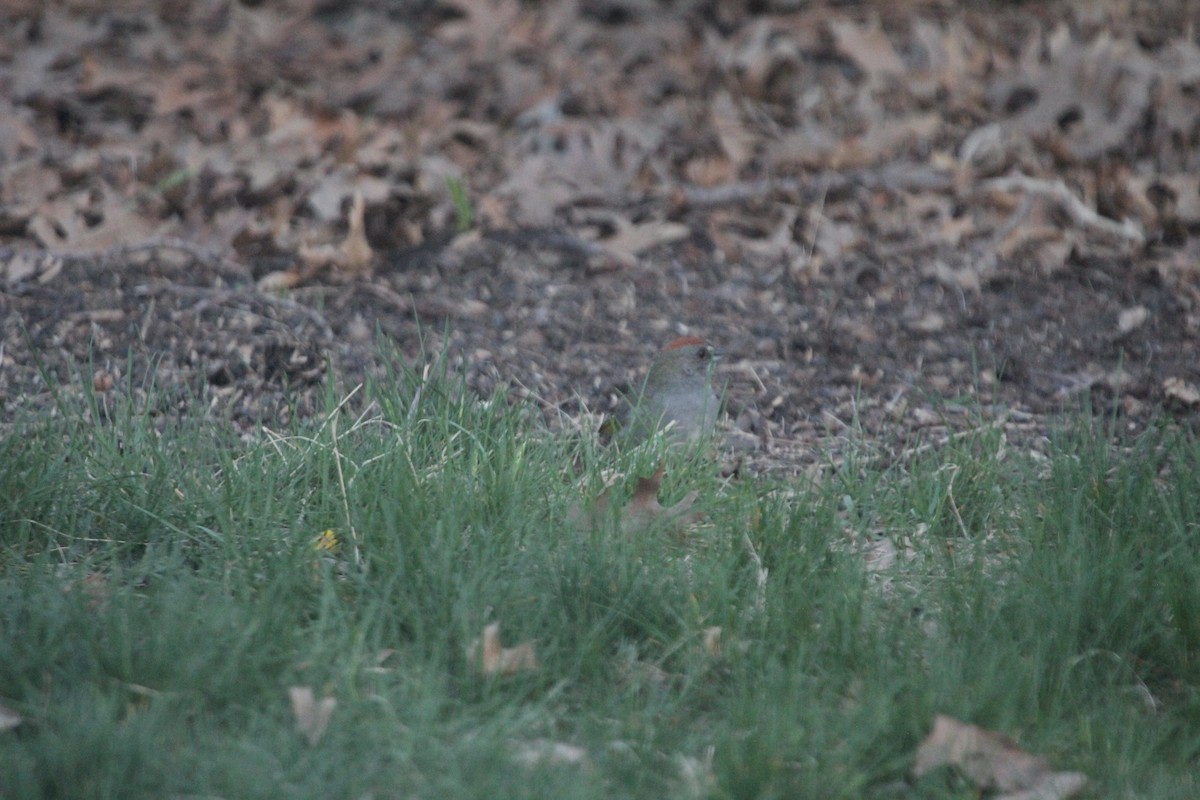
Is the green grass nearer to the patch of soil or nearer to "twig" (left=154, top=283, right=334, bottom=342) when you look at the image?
the patch of soil

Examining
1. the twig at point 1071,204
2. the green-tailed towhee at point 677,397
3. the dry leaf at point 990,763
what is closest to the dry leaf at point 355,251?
the green-tailed towhee at point 677,397

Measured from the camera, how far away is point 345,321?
5215 mm

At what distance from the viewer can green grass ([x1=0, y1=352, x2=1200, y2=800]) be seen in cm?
263

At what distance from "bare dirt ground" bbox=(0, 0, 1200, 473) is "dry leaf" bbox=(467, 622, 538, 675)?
1.45m

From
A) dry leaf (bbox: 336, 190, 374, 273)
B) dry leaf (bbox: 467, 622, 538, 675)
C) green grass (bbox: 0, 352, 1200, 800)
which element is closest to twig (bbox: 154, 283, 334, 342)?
dry leaf (bbox: 336, 190, 374, 273)

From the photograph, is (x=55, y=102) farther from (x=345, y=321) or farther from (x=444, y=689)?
(x=444, y=689)

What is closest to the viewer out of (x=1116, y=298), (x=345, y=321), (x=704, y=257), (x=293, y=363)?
(x=293, y=363)

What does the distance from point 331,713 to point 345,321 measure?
8.93ft

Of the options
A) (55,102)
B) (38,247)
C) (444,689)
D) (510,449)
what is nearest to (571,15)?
(55,102)

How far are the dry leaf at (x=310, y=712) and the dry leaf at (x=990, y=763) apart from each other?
1202 millimetres

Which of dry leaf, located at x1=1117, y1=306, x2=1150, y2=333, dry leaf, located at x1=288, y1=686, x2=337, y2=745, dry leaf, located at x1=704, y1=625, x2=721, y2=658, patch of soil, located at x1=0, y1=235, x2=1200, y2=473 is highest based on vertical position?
dry leaf, located at x1=288, y1=686, x2=337, y2=745

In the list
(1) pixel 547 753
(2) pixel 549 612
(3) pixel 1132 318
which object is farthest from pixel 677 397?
(3) pixel 1132 318

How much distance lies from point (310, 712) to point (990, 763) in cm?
139

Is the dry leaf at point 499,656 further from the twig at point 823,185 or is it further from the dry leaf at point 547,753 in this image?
the twig at point 823,185
